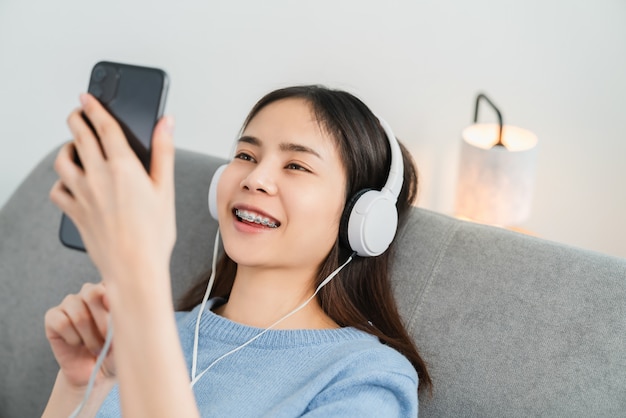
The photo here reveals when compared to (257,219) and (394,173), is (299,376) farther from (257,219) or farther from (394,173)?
(394,173)

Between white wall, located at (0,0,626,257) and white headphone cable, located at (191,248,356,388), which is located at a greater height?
white wall, located at (0,0,626,257)

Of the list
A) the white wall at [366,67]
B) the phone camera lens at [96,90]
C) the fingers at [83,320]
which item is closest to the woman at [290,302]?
the fingers at [83,320]

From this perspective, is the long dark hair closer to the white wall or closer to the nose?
the nose

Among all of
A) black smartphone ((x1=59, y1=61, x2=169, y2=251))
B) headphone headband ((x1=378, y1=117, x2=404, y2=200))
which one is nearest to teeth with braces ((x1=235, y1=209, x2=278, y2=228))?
headphone headband ((x1=378, y1=117, x2=404, y2=200))

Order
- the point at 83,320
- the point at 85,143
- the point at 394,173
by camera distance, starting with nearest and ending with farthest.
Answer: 1. the point at 85,143
2. the point at 83,320
3. the point at 394,173

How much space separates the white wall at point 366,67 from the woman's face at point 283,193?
0.98 metres

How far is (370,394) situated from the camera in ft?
3.47

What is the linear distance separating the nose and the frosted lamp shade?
876mm

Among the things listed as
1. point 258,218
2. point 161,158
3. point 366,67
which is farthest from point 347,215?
point 366,67

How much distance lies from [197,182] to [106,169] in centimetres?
94

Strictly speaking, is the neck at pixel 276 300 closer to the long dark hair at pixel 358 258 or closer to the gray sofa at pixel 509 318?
the long dark hair at pixel 358 258

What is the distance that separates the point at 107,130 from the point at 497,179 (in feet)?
4.55

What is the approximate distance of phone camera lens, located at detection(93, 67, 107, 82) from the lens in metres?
0.81

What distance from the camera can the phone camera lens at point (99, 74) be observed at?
812 mm
